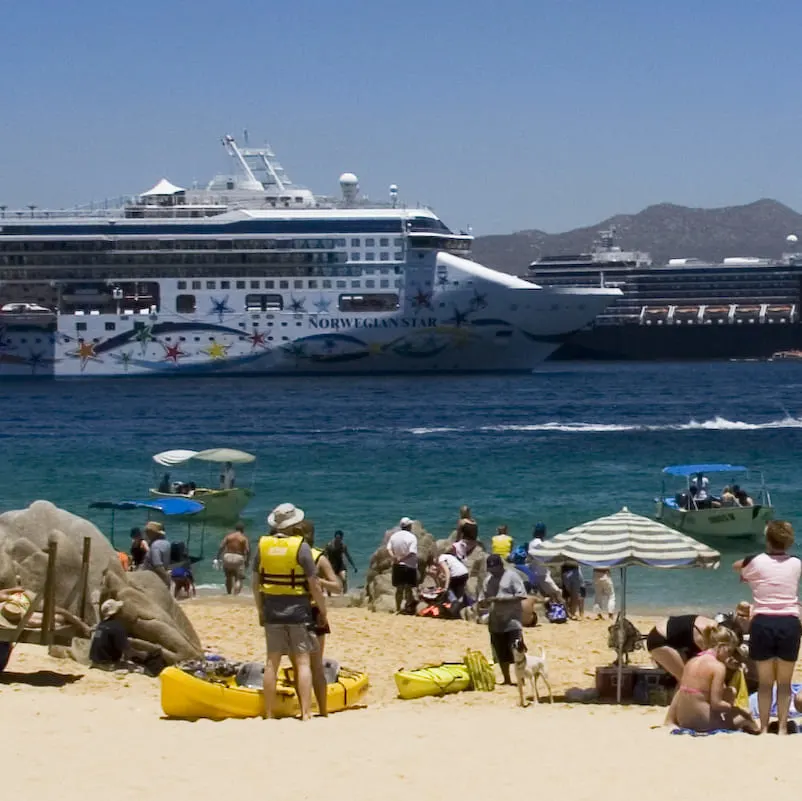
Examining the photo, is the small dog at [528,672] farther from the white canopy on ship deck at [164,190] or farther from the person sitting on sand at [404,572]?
the white canopy on ship deck at [164,190]

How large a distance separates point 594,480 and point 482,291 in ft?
138

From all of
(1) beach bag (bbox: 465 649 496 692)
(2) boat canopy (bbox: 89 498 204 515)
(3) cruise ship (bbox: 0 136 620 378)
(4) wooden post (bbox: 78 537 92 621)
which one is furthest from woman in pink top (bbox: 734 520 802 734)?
(3) cruise ship (bbox: 0 136 620 378)

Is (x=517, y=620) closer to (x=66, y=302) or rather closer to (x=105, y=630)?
(x=105, y=630)

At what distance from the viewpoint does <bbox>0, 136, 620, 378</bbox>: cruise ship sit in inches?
2810

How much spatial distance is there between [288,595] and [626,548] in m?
2.70

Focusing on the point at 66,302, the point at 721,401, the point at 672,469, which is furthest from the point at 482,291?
the point at 672,469

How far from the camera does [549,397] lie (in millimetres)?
63875

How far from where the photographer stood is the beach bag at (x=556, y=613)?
44.6 ft

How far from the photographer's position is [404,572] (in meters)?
14.0

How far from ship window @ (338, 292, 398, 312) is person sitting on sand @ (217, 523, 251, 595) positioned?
2174 inches

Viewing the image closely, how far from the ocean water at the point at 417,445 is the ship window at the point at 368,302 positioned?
326cm

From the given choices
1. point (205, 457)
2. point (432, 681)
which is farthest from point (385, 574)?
point (205, 457)

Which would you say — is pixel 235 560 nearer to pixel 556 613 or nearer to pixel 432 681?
pixel 556 613

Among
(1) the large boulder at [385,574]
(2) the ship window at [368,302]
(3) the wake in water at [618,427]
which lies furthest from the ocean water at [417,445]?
(2) the ship window at [368,302]
